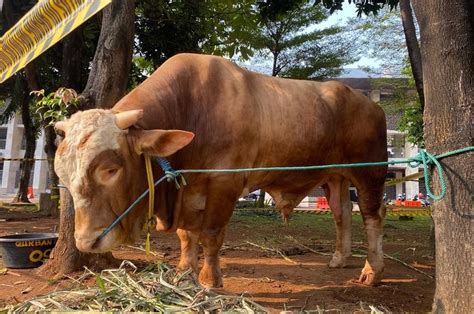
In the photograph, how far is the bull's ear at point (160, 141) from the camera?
3.32 metres

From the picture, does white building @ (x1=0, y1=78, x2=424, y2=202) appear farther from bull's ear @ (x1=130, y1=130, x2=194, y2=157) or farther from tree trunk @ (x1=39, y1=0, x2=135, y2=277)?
bull's ear @ (x1=130, y1=130, x2=194, y2=157)

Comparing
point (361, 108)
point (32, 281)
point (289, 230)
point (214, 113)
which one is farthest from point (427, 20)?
point (289, 230)

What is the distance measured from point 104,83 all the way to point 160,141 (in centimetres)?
200

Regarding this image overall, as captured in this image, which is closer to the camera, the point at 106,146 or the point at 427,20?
the point at 427,20

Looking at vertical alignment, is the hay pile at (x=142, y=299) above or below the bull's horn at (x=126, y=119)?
below

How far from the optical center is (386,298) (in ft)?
14.6

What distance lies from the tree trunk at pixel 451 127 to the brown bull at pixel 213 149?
158cm

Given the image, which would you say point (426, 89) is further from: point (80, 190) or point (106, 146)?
point (80, 190)

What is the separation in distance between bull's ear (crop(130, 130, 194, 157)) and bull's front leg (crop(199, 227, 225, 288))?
1.11 m

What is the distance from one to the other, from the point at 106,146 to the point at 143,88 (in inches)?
41.7

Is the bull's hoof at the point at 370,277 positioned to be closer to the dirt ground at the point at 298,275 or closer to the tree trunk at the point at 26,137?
the dirt ground at the point at 298,275

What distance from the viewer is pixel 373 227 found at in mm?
5430

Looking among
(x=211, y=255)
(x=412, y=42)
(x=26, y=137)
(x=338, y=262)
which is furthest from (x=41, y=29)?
(x=26, y=137)

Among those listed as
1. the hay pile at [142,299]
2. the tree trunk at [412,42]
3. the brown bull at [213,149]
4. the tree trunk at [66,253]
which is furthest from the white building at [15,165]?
the hay pile at [142,299]
